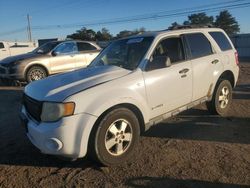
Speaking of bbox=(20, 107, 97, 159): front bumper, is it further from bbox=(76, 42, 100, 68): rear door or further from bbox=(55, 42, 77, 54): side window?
bbox=(76, 42, 100, 68): rear door

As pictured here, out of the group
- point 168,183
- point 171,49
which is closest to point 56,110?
Result: point 168,183

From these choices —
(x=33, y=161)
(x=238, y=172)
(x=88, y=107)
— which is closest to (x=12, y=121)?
(x=33, y=161)

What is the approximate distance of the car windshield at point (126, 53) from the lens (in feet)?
17.4

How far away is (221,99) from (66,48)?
7899 millimetres

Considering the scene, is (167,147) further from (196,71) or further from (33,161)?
(33,161)

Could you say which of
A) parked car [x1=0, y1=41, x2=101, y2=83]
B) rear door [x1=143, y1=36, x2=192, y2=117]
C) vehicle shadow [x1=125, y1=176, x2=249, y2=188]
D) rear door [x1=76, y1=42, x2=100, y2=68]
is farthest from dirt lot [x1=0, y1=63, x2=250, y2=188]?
rear door [x1=76, y1=42, x2=100, y2=68]

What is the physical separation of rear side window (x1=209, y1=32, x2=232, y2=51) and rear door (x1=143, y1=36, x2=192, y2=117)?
1255 millimetres

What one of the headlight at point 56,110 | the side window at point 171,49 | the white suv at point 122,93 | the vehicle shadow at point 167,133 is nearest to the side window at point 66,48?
the vehicle shadow at point 167,133

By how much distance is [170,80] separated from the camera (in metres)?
5.38

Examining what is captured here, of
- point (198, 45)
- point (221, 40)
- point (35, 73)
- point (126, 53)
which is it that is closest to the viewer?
point (126, 53)

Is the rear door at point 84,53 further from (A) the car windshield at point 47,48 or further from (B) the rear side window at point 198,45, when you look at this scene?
(B) the rear side window at point 198,45

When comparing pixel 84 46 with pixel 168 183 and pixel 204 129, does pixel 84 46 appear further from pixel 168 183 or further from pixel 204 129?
pixel 168 183

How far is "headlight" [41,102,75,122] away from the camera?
416 cm

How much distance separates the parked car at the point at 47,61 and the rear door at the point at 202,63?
613 cm
